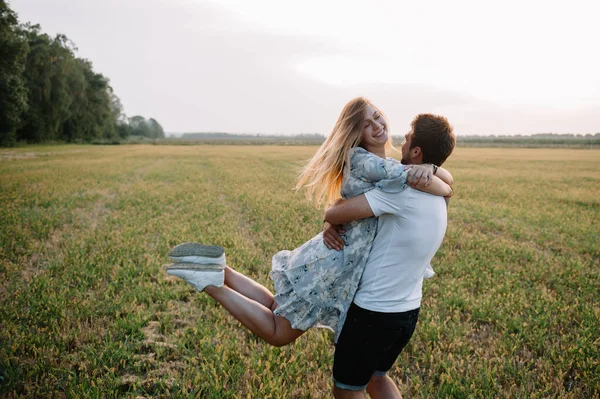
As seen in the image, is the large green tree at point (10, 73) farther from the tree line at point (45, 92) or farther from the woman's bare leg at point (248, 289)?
the woman's bare leg at point (248, 289)

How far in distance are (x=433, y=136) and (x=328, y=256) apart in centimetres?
100

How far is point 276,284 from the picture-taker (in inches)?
111

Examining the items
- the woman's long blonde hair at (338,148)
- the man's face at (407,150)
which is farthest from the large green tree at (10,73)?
the man's face at (407,150)

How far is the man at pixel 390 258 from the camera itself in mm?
2188

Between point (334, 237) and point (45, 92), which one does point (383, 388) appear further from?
point (45, 92)

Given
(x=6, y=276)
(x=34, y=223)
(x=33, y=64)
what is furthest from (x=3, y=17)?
(x=6, y=276)

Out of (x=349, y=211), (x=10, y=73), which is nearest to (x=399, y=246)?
(x=349, y=211)

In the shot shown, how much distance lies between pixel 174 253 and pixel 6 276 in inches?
179

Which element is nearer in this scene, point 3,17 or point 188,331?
point 188,331

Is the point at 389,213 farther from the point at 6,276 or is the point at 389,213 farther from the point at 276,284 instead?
the point at 6,276

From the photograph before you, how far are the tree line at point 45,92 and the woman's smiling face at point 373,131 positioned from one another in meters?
53.8

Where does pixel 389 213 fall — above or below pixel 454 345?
above

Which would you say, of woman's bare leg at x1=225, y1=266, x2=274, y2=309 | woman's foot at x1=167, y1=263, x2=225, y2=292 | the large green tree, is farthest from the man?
the large green tree

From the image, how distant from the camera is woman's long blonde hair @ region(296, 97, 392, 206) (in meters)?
2.54
